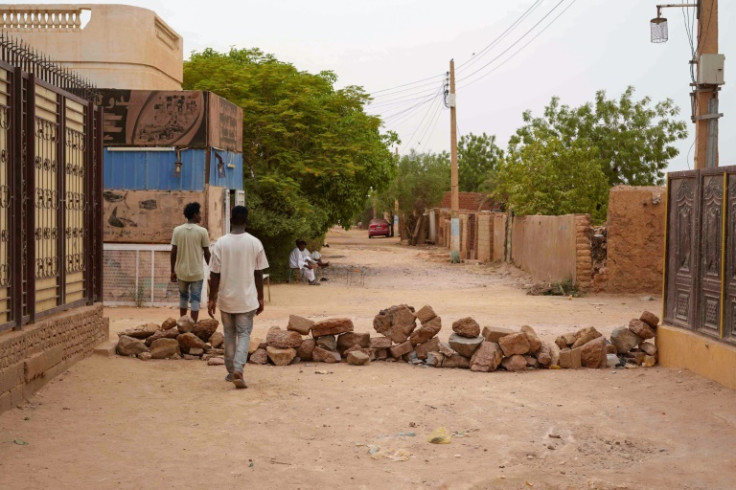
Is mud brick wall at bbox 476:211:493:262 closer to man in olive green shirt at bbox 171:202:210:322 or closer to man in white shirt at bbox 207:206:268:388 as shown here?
man in olive green shirt at bbox 171:202:210:322

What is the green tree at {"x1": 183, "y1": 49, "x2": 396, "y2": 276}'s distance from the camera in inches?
846

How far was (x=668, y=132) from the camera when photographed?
149ft

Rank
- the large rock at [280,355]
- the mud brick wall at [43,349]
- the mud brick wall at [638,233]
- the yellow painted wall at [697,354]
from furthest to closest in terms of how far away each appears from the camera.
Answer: the mud brick wall at [638,233]
the large rock at [280,355]
the yellow painted wall at [697,354]
the mud brick wall at [43,349]

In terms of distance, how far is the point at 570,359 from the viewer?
9383mm

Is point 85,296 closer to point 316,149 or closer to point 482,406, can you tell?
point 482,406

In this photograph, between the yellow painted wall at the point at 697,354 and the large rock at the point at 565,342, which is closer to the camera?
the yellow painted wall at the point at 697,354

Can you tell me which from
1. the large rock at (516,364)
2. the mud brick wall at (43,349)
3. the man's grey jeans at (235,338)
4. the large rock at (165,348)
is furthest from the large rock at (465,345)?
the mud brick wall at (43,349)

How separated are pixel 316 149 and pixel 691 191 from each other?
51.7 feet

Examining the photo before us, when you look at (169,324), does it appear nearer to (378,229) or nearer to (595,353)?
(595,353)

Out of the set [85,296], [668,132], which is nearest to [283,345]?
[85,296]

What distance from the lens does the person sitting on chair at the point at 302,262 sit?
21.6 metres

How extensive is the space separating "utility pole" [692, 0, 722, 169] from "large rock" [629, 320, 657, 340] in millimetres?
7401

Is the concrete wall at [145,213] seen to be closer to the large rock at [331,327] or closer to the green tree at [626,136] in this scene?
the large rock at [331,327]

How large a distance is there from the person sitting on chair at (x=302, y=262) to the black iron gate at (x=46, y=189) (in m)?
12.0
